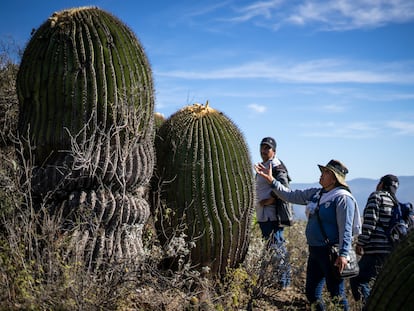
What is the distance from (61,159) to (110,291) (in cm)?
164

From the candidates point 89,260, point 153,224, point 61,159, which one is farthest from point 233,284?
point 61,159

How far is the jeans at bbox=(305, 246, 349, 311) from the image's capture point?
5.91 m

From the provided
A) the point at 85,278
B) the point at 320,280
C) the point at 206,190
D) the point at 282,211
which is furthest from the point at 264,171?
the point at 85,278

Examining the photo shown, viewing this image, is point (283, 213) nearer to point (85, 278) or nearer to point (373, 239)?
point (373, 239)

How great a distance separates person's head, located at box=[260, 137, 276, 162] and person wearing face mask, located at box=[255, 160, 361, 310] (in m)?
1.49

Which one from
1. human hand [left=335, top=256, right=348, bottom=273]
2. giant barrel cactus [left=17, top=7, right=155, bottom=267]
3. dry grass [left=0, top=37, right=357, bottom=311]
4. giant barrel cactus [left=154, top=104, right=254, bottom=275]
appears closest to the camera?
dry grass [left=0, top=37, right=357, bottom=311]

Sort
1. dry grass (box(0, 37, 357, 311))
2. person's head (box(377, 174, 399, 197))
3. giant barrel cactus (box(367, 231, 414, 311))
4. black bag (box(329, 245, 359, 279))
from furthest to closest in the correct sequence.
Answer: person's head (box(377, 174, 399, 197)), black bag (box(329, 245, 359, 279)), dry grass (box(0, 37, 357, 311)), giant barrel cactus (box(367, 231, 414, 311))

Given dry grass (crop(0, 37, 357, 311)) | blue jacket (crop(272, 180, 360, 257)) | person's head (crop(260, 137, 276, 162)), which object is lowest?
dry grass (crop(0, 37, 357, 311))

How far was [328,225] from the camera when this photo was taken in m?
5.96

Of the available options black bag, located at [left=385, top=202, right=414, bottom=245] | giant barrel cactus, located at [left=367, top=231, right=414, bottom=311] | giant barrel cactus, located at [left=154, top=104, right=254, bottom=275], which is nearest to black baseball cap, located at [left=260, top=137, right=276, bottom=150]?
giant barrel cactus, located at [left=154, top=104, right=254, bottom=275]

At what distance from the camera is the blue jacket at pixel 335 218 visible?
5.77 meters

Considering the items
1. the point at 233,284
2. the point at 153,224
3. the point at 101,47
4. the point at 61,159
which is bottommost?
the point at 233,284

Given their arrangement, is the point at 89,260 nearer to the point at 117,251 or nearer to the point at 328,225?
the point at 117,251

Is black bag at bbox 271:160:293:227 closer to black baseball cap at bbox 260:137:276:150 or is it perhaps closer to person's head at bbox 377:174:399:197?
black baseball cap at bbox 260:137:276:150
